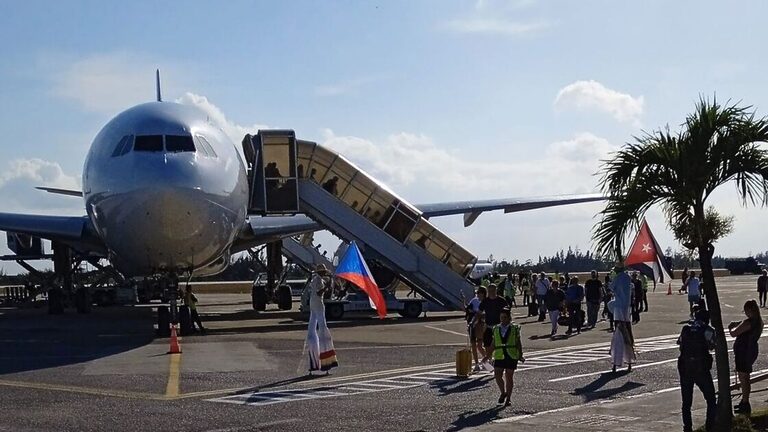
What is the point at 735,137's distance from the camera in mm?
10883

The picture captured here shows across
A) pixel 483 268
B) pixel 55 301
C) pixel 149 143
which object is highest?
pixel 149 143

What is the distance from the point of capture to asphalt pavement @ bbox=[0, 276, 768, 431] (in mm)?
12320

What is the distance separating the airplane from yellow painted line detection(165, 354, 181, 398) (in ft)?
14.4

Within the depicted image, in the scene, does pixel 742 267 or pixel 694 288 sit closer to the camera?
pixel 694 288

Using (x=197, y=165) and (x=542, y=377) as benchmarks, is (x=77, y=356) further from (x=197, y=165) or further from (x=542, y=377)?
(x=542, y=377)

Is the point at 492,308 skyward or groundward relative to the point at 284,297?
groundward

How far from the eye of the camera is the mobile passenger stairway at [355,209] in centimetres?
3130

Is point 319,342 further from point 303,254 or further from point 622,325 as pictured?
point 303,254

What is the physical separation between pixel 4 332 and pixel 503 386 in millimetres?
17770

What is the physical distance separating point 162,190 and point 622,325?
1029 cm

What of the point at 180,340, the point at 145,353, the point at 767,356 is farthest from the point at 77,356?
the point at 767,356

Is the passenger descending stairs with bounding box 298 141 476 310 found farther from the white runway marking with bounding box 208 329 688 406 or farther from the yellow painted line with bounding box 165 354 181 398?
the yellow painted line with bounding box 165 354 181 398

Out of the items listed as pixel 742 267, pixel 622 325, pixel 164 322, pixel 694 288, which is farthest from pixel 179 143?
pixel 742 267

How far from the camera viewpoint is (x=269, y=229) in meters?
33.7
